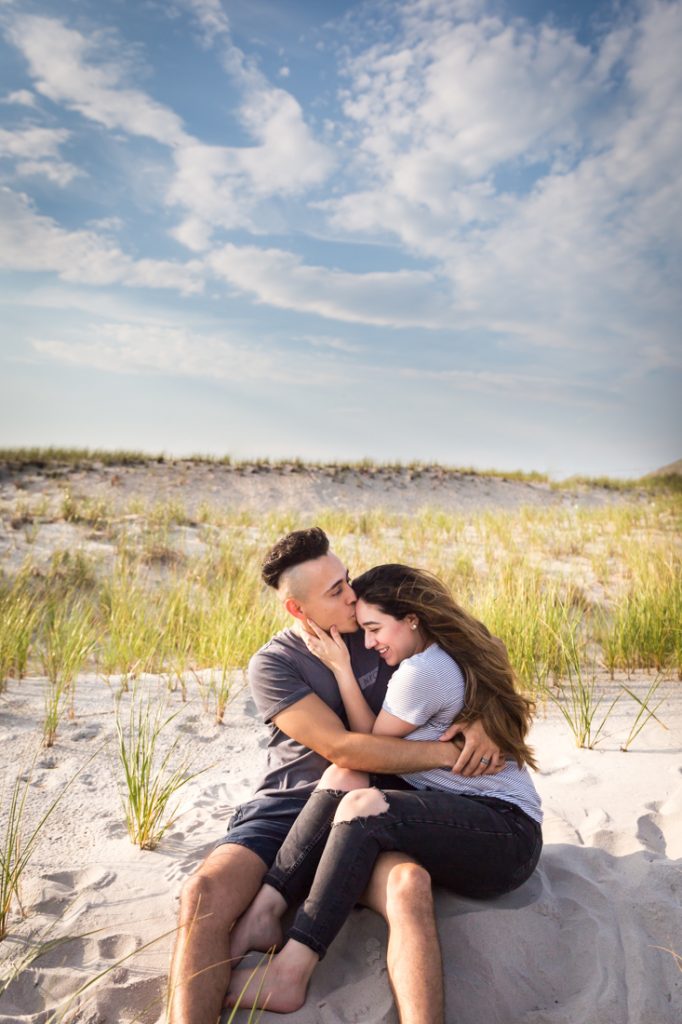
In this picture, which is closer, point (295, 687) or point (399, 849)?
point (399, 849)

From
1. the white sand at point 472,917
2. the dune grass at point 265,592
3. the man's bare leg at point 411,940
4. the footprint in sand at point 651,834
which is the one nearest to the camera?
the man's bare leg at point 411,940

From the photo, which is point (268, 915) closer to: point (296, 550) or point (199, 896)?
point (199, 896)

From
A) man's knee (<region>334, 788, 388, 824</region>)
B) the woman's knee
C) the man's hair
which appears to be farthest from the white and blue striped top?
the man's hair

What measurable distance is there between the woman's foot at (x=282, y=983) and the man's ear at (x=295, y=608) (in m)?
1.08

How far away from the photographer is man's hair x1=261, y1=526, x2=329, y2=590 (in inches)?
110

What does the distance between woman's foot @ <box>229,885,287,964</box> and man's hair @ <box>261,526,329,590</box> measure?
1.05 meters

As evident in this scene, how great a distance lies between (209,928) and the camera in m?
2.22

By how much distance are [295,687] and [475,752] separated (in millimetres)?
672

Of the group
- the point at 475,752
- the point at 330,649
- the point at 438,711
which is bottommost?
the point at 475,752

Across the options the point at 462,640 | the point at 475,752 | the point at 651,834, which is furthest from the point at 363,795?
the point at 651,834

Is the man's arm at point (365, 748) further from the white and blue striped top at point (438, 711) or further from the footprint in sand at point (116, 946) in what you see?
the footprint in sand at point (116, 946)

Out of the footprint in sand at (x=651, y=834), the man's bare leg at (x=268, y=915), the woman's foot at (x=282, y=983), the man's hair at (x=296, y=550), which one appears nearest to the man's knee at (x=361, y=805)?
the man's bare leg at (x=268, y=915)

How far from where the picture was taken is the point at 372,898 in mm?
2312

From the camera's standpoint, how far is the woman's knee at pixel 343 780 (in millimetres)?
2455
